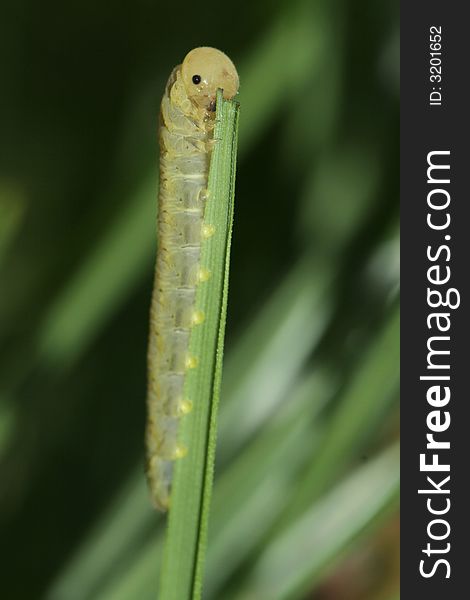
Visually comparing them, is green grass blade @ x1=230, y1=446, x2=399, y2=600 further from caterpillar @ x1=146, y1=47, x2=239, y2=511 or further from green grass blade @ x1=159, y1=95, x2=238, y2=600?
green grass blade @ x1=159, y1=95, x2=238, y2=600

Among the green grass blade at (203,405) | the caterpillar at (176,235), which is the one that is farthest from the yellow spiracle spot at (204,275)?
the caterpillar at (176,235)

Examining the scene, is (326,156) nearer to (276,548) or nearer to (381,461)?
(381,461)

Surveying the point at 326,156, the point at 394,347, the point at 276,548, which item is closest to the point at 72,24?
the point at 326,156

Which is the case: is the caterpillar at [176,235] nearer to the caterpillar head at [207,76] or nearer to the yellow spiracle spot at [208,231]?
the caterpillar head at [207,76]

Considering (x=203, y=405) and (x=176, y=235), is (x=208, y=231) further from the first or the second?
(x=176, y=235)

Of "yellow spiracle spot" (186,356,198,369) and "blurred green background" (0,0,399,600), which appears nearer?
"yellow spiracle spot" (186,356,198,369)

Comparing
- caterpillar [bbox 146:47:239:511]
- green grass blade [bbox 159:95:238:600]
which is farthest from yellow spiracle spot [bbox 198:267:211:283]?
caterpillar [bbox 146:47:239:511]
